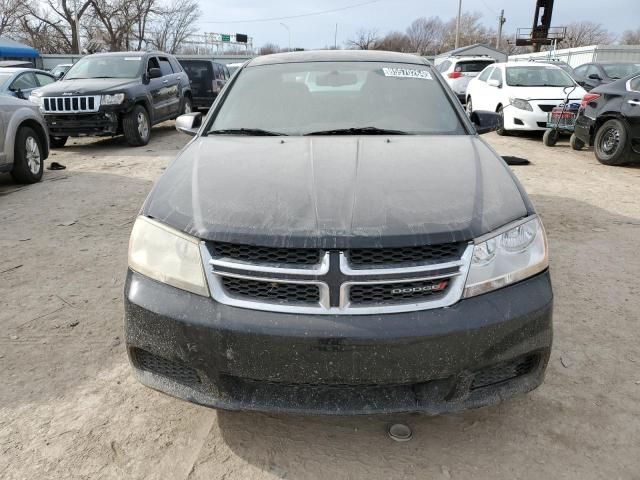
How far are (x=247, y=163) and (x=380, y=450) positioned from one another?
4.61 feet

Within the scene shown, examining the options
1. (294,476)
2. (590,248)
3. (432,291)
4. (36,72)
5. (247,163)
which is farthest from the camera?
(36,72)

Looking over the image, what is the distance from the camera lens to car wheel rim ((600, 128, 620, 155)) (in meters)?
7.80

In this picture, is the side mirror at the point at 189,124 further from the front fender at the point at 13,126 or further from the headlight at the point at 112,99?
the headlight at the point at 112,99

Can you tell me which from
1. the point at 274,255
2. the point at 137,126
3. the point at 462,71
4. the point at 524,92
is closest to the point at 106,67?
the point at 137,126

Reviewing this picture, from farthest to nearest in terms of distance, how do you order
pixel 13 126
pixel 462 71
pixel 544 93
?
pixel 462 71
pixel 544 93
pixel 13 126

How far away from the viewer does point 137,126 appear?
987 centimetres

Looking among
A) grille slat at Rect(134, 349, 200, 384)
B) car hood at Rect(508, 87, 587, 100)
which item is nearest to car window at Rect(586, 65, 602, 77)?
car hood at Rect(508, 87, 587, 100)

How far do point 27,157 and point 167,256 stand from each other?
6.01m

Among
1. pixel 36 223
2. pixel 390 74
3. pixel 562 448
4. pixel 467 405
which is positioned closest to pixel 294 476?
pixel 467 405

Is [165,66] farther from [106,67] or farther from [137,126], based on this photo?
[137,126]

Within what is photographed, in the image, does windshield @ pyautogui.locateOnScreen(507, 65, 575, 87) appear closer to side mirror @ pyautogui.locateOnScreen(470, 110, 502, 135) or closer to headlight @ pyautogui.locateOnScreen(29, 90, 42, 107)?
side mirror @ pyautogui.locateOnScreen(470, 110, 502, 135)

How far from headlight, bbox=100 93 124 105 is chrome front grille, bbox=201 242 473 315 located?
8602 mm

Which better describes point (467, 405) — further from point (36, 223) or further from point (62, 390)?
point (36, 223)

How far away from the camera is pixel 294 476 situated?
1.96m
